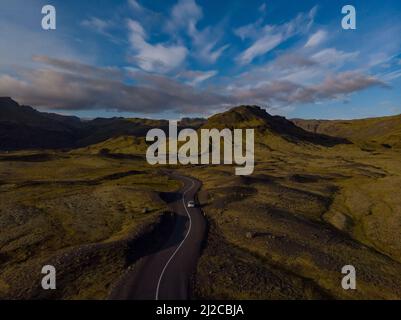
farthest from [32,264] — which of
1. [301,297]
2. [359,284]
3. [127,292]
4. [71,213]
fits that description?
[359,284]

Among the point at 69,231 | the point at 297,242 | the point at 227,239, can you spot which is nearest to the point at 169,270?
the point at 227,239

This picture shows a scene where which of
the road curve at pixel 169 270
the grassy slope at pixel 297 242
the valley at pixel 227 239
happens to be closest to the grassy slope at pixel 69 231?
the valley at pixel 227 239

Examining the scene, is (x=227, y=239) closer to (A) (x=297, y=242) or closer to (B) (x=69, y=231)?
(A) (x=297, y=242)

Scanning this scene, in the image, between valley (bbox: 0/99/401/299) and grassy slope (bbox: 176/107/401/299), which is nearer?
valley (bbox: 0/99/401/299)

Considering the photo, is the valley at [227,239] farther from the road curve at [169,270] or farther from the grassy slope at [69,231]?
the road curve at [169,270]

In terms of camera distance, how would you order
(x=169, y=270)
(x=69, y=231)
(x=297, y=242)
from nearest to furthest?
(x=169, y=270), (x=297, y=242), (x=69, y=231)

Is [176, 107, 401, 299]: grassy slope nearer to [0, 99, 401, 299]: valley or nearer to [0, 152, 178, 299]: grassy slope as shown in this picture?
[0, 99, 401, 299]: valley

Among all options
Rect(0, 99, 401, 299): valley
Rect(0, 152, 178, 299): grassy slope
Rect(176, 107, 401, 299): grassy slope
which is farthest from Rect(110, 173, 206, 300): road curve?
Rect(0, 152, 178, 299): grassy slope
